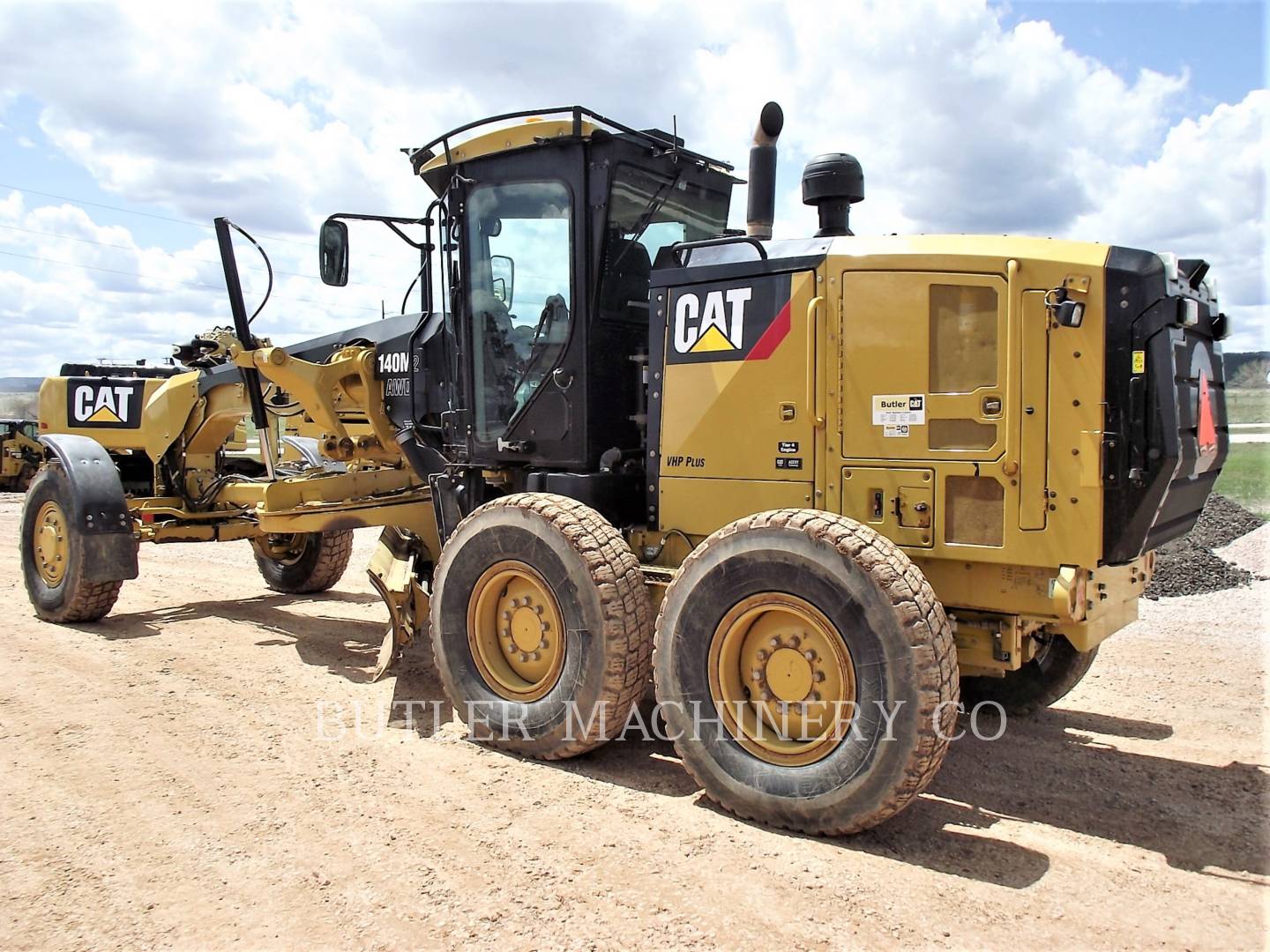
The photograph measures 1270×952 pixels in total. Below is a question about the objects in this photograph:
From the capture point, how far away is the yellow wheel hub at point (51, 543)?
8.37 metres

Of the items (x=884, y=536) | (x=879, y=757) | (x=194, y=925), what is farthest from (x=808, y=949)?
(x=194, y=925)

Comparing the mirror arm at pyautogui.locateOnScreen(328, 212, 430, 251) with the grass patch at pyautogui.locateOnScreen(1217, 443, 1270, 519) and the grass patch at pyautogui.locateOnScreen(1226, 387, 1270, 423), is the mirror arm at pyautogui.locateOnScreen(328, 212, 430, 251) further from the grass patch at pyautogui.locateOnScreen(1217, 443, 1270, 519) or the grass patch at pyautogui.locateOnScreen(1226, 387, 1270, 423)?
the grass patch at pyautogui.locateOnScreen(1226, 387, 1270, 423)

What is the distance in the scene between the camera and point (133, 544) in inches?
325

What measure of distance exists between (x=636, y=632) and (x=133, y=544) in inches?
209

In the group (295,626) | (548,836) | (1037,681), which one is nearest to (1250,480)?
(1037,681)

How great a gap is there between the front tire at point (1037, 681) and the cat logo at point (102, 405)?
322 inches

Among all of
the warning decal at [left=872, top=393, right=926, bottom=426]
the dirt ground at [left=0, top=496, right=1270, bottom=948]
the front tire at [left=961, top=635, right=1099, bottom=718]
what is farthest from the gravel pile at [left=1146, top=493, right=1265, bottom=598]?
the warning decal at [left=872, top=393, right=926, bottom=426]

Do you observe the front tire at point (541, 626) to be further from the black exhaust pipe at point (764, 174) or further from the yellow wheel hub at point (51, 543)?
the yellow wheel hub at point (51, 543)

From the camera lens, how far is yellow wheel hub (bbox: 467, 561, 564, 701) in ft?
17.2

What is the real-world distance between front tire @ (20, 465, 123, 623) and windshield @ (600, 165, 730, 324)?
511 centimetres

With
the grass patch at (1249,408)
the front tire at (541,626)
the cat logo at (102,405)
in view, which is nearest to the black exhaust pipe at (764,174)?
the front tire at (541,626)

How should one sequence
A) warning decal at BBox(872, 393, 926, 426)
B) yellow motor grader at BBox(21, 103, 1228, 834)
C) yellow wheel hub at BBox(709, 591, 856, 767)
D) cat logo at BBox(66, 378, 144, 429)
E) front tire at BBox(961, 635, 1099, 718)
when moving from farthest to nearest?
cat logo at BBox(66, 378, 144, 429) → front tire at BBox(961, 635, 1099, 718) → warning decal at BBox(872, 393, 926, 426) → yellow wheel hub at BBox(709, 591, 856, 767) → yellow motor grader at BBox(21, 103, 1228, 834)

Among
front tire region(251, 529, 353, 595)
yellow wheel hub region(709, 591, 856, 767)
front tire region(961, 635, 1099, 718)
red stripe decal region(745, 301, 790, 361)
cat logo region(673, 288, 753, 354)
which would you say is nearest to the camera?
yellow wheel hub region(709, 591, 856, 767)

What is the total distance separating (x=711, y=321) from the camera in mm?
4988
